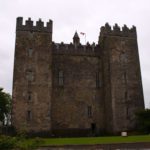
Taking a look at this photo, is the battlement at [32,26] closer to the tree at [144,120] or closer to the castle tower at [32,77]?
the castle tower at [32,77]

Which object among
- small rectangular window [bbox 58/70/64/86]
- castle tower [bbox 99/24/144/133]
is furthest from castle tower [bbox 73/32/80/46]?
small rectangular window [bbox 58/70/64/86]

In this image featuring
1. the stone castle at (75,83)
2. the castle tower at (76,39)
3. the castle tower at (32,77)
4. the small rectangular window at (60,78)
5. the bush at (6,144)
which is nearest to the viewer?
the bush at (6,144)

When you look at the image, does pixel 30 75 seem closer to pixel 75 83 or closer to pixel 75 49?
pixel 75 83

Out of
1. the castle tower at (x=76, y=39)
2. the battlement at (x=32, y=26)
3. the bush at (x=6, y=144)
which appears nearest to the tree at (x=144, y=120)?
the castle tower at (x=76, y=39)

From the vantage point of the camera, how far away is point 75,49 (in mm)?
44250

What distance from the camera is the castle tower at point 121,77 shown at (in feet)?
129

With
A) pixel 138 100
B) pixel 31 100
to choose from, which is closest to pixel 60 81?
pixel 31 100

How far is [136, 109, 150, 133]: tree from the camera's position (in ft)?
120

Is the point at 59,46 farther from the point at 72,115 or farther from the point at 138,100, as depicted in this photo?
Answer: the point at 138,100

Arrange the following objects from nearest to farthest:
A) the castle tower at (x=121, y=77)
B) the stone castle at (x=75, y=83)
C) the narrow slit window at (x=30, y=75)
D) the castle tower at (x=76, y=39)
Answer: the stone castle at (x=75, y=83) → the castle tower at (x=121, y=77) → the narrow slit window at (x=30, y=75) → the castle tower at (x=76, y=39)

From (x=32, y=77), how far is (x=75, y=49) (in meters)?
8.03

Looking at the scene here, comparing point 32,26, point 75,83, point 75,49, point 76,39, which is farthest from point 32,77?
point 76,39

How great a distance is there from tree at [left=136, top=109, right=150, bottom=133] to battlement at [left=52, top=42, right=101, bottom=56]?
11535 mm

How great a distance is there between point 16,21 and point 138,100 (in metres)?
19.6
